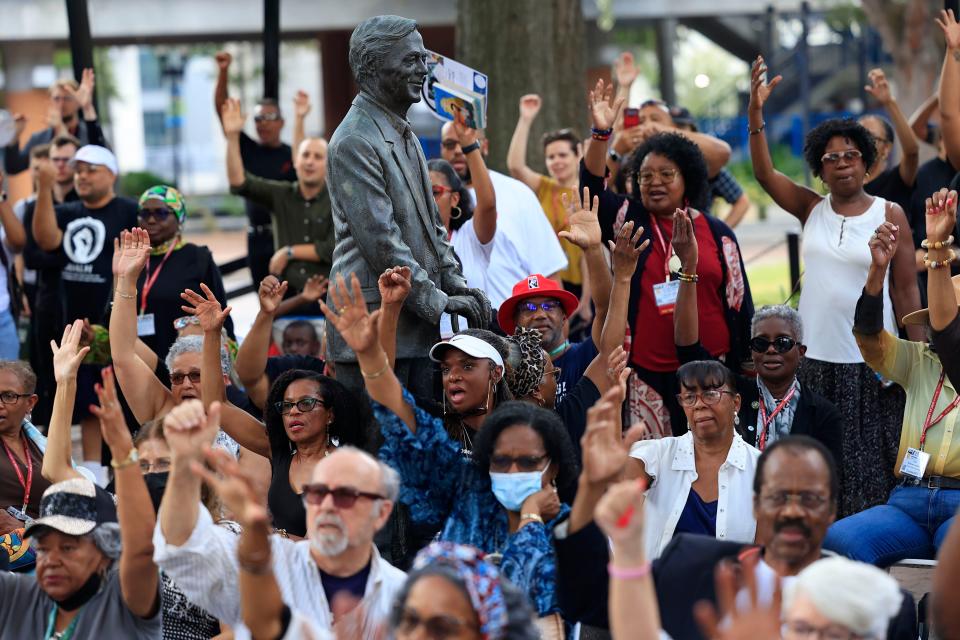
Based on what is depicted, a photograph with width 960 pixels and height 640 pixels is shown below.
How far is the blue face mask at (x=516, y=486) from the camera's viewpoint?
4.88 m

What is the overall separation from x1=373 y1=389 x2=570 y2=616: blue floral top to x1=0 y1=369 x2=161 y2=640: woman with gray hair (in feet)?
3.21

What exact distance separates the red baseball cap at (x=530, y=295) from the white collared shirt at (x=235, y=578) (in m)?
2.31

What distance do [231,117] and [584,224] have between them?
3594 millimetres

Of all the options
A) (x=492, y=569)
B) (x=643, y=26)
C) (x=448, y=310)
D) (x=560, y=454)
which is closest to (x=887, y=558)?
(x=560, y=454)

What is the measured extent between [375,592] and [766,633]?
1.35 m

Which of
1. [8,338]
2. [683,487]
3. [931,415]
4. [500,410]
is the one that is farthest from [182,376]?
[931,415]

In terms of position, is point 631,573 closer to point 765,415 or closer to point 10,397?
point 765,415

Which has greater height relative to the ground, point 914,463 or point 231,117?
point 231,117

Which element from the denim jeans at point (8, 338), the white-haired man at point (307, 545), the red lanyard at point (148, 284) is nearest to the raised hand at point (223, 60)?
the denim jeans at point (8, 338)

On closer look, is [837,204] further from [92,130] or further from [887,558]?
[92,130]

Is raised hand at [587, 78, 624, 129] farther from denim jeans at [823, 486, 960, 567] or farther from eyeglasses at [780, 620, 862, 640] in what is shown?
eyeglasses at [780, 620, 862, 640]

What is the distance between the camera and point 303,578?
14.3ft

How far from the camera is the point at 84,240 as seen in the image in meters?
8.48

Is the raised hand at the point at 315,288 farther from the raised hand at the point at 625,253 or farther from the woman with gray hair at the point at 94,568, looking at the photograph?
the woman with gray hair at the point at 94,568
